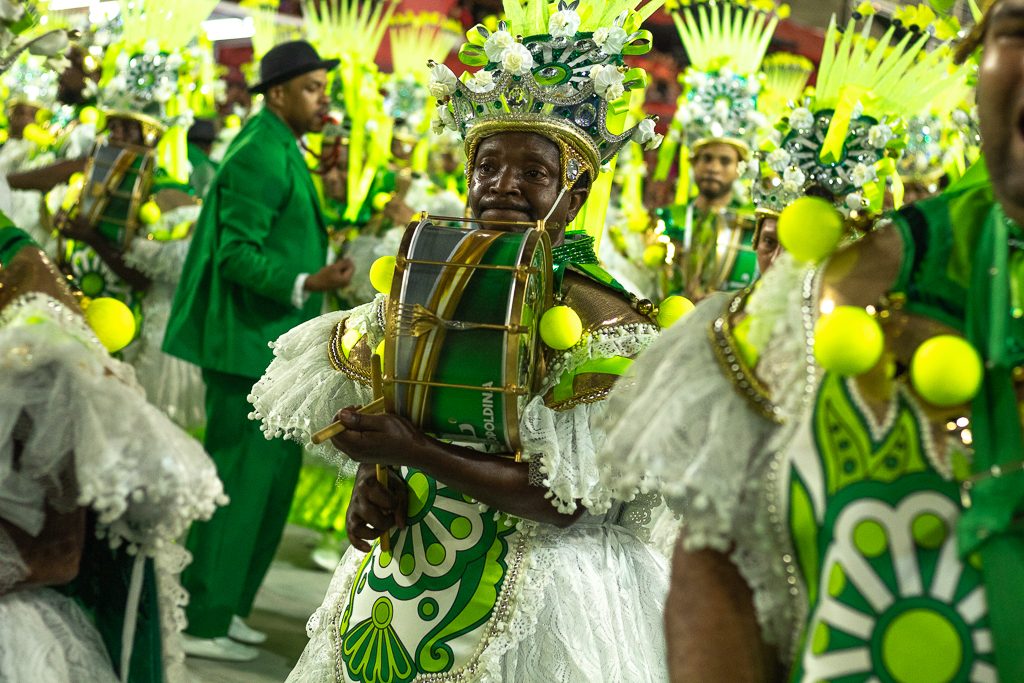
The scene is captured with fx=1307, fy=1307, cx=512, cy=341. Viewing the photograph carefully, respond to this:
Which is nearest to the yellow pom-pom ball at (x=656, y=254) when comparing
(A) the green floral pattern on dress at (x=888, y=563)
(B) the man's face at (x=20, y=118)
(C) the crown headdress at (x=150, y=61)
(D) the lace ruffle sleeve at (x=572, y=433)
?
(C) the crown headdress at (x=150, y=61)

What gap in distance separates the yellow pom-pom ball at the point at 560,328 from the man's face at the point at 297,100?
3.07m

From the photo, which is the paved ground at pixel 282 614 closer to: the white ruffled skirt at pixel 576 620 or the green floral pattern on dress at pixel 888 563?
the white ruffled skirt at pixel 576 620

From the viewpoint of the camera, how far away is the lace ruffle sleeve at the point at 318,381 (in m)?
2.48

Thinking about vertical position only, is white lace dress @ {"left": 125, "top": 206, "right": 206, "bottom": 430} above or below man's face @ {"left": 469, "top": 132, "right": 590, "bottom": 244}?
below

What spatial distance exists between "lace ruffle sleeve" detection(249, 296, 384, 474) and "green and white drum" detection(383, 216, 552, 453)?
249mm

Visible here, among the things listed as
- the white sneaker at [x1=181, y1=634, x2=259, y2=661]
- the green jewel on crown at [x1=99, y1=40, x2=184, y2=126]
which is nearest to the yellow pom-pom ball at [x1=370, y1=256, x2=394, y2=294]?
the white sneaker at [x1=181, y1=634, x2=259, y2=661]

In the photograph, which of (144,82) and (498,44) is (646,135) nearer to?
(498,44)

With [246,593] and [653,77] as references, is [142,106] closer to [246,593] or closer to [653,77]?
[246,593]

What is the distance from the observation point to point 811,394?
1319 mm

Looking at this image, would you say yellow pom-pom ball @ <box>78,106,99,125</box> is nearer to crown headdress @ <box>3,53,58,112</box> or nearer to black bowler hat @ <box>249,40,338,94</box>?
black bowler hat @ <box>249,40,338,94</box>

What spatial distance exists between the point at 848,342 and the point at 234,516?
3.55 metres

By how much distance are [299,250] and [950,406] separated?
12.4 ft

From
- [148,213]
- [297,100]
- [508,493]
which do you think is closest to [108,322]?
[508,493]

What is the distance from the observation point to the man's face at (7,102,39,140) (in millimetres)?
8688
